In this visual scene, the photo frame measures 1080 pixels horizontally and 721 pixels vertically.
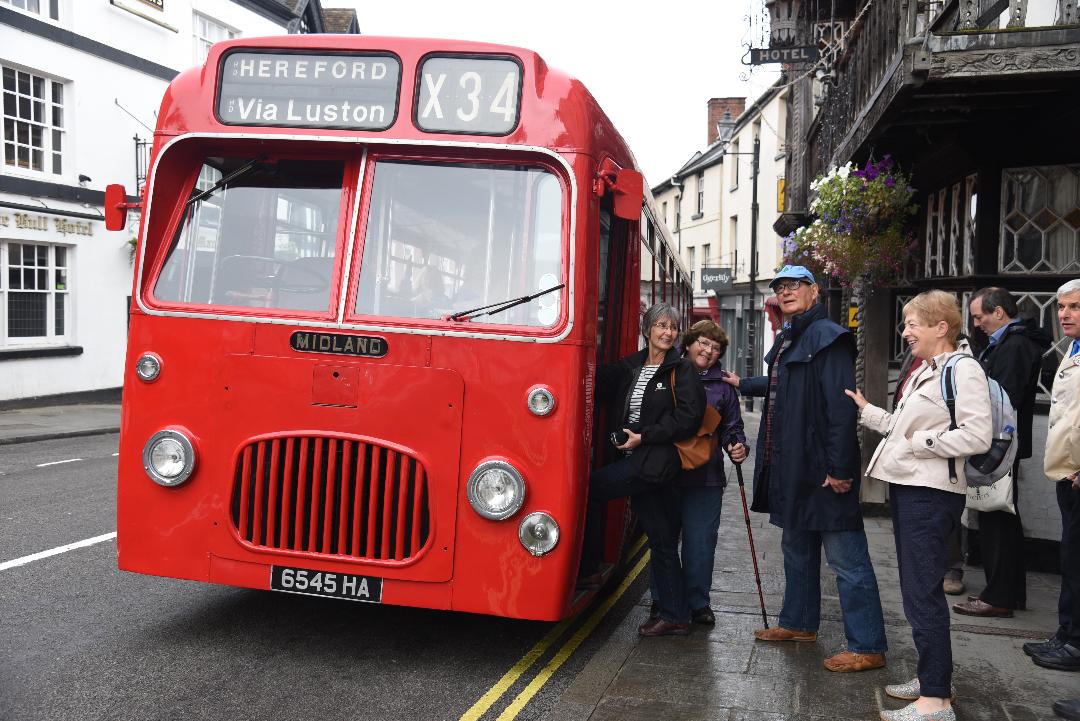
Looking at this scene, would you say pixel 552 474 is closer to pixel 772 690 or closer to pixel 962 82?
pixel 772 690

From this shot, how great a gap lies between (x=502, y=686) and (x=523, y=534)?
74 cm

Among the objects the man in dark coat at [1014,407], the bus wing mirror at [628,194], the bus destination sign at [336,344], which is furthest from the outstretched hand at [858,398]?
the bus destination sign at [336,344]

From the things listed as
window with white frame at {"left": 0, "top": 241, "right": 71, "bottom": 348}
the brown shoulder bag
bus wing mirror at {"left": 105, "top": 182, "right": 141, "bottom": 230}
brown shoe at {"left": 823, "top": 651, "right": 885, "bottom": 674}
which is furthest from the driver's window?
window with white frame at {"left": 0, "top": 241, "right": 71, "bottom": 348}

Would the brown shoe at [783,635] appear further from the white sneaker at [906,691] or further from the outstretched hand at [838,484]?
the outstretched hand at [838,484]

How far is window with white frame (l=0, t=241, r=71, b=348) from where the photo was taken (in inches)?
740

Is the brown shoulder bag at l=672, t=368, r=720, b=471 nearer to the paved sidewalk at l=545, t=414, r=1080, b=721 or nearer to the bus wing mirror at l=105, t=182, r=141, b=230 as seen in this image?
the paved sidewalk at l=545, t=414, r=1080, b=721

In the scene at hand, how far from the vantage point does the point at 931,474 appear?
173 inches

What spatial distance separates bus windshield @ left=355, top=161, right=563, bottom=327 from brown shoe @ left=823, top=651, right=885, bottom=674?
233cm

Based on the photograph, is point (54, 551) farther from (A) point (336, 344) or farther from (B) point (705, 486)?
(B) point (705, 486)

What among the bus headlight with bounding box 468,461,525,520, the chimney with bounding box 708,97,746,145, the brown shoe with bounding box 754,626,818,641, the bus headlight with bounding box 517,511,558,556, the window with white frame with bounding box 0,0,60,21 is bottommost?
the brown shoe with bounding box 754,626,818,641

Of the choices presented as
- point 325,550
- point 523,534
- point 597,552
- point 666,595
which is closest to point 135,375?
point 325,550

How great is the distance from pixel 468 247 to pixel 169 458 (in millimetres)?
1820

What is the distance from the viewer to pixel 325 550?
4.91m

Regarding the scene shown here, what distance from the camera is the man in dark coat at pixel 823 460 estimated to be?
506 centimetres
